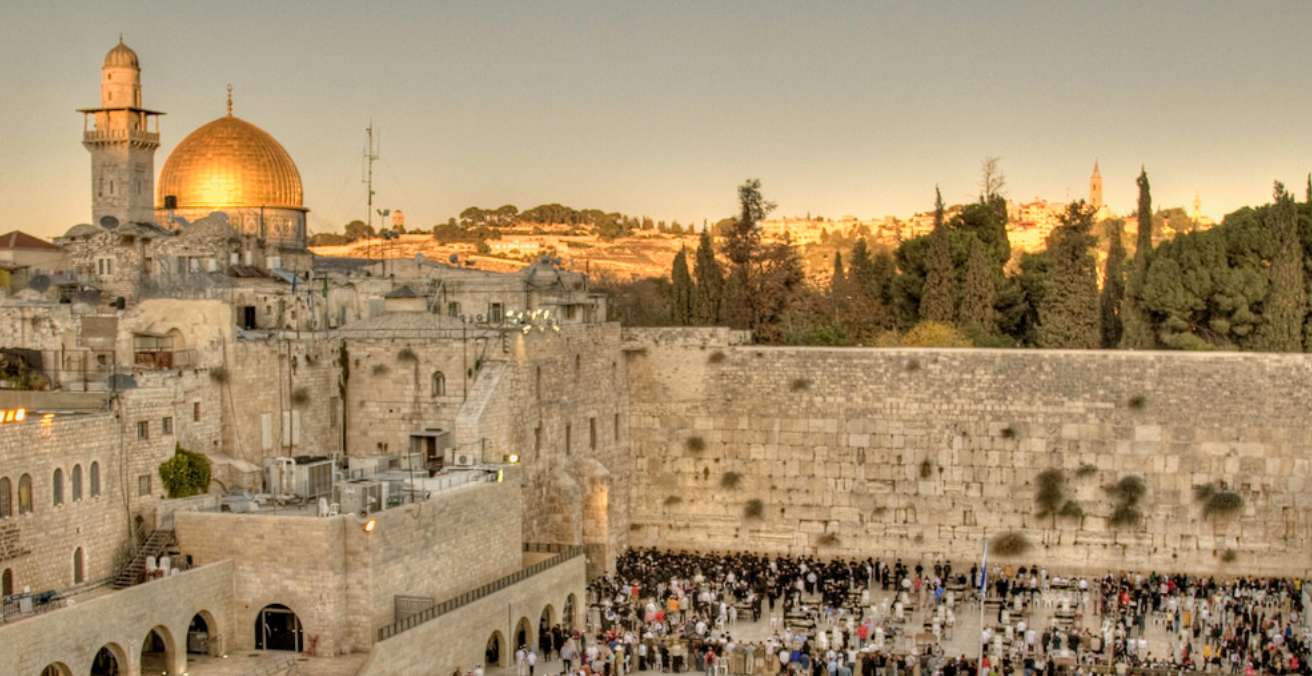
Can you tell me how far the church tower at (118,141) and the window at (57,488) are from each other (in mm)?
21273

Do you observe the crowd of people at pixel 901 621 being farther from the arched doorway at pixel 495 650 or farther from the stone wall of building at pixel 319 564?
the stone wall of building at pixel 319 564

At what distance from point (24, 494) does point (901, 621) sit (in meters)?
15.8

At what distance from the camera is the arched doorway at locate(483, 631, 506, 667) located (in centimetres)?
2630

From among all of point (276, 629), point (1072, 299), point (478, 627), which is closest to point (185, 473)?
point (276, 629)

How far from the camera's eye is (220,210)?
40.1 meters

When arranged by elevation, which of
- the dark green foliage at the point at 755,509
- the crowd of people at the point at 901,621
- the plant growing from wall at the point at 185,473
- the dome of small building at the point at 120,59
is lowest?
the crowd of people at the point at 901,621

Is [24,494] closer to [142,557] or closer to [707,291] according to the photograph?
[142,557]

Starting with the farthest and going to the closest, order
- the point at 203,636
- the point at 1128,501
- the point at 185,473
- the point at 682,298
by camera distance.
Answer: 1. the point at 682,298
2. the point at 1128,501
3. the point at 185,473
4. the point at 203,636

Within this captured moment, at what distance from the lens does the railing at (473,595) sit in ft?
76.7

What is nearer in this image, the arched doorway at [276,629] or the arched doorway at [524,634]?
the arched doorway at [276,629]

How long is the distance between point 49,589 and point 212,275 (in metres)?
12.3

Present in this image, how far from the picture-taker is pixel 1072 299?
1619 inches

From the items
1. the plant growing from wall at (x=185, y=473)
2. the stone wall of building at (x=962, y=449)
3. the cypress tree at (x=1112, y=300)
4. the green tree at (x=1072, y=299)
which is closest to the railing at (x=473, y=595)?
the plant growing from wall at (x=185, y=473)

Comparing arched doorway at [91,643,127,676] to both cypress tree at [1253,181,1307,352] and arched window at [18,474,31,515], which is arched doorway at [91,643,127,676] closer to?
arched window at [18,474,31,515]
